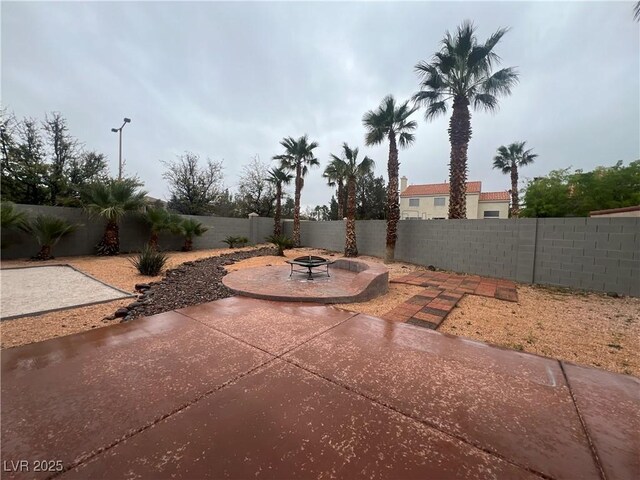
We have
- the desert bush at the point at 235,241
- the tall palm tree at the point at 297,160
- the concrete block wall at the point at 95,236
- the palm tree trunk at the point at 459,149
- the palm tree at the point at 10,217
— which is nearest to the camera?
the palm tree at the point at 10,217

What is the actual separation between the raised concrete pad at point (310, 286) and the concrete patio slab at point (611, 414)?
2713 mm

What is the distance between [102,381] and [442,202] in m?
30.4

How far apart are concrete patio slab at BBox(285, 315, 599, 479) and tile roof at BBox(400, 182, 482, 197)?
28193mm

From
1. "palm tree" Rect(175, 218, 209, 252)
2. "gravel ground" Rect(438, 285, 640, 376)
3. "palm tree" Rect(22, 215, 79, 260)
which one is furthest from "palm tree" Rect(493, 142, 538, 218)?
"palm tree" Rect(22, 215, 79, 260)

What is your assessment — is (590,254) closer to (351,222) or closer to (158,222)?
(351,222)

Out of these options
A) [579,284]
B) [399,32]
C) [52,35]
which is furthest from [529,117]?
[52,35]

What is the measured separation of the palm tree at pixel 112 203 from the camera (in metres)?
8.91

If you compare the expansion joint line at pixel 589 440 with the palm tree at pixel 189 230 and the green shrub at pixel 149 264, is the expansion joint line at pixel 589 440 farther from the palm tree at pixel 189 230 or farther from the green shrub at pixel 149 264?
the palm tree at pixel 189 230

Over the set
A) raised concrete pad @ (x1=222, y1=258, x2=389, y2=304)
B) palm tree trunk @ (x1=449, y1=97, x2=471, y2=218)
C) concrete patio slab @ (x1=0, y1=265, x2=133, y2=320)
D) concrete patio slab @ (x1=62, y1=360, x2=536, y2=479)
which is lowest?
concrete patio slab @ (x1=0, y1=265, x2=133, y2=320)

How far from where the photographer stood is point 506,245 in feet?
22.5

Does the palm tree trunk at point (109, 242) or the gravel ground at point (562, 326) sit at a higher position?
the palm tree trunk at point (109, 242)

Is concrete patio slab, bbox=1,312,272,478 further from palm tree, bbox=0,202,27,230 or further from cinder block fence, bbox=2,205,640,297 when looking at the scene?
palm tree, bbox=0,202,27,230

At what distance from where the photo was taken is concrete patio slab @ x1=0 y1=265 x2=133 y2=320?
12.6ft

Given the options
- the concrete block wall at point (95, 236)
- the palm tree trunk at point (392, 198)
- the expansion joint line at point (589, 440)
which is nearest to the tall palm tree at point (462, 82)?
the palm tree trunk at point (392, 198)
